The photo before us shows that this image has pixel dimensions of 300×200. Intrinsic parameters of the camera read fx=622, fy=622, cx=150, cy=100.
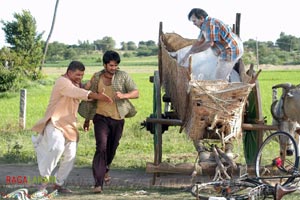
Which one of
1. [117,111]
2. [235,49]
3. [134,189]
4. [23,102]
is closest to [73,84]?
[117,111]

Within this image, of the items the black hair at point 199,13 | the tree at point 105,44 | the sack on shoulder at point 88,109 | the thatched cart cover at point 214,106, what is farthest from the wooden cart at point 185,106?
the tree at point 105,44

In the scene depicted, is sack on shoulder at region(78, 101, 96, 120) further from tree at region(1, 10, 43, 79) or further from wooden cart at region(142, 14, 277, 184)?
tree at region(1, 10, 43, 79)

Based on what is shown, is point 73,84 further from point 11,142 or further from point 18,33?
point 18,33

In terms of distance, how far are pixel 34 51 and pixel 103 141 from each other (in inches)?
1349

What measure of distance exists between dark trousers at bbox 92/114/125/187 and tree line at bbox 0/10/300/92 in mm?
21066

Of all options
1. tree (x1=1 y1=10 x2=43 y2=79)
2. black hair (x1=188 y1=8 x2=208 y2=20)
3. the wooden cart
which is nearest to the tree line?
tree (x1=1 y1=10 x2=43 y2=79)

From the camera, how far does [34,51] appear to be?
40.9 meters

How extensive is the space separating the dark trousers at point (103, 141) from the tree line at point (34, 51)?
69.1 ft

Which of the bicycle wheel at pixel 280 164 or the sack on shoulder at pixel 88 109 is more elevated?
the sack on shoulder at pixel 88 109

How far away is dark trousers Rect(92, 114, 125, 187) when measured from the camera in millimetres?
7512

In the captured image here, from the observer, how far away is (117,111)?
7805 mm

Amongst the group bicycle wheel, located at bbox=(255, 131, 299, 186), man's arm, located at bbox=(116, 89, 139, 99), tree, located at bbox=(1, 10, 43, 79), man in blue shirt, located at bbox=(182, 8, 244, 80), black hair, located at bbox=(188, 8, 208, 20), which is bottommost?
bicycle wheel, located at bbox=(255, 131, 299, 186)

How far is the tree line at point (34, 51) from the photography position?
109ft

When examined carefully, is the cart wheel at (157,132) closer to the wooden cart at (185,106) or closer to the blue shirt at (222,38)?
the wooden cart at (185,106)
